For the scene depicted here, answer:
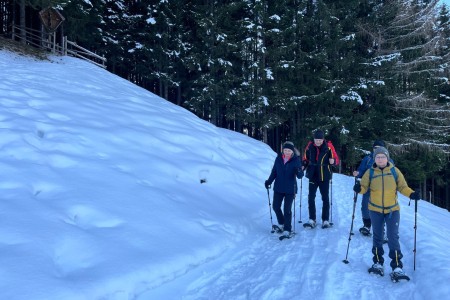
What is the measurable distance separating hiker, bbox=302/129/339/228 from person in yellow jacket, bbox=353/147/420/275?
2.35 meters

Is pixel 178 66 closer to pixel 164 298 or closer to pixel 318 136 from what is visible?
pixel 318 136

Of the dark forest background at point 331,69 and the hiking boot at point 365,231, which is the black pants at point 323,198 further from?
the dark forest background at point 331,69

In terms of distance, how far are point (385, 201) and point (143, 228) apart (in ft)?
12.7

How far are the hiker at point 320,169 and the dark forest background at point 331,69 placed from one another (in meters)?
14.4

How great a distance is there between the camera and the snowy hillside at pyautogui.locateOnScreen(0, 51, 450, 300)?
4434 millimetres

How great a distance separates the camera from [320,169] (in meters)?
7.70

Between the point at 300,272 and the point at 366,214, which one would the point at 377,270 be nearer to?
the point at 300,272

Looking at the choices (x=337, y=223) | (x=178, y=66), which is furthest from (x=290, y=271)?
(x=178, y=66)

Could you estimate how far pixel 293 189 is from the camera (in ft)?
23.3

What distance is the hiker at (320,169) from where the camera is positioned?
7695 mm

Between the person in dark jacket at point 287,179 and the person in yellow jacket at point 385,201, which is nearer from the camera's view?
the person in yellow jacket at point 385,201

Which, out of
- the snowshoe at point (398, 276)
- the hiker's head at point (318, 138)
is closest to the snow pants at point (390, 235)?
the snowshoe at point (398, 276)

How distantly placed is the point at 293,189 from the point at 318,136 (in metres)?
1.45

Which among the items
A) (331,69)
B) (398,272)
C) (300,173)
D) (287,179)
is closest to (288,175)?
(287,179)
